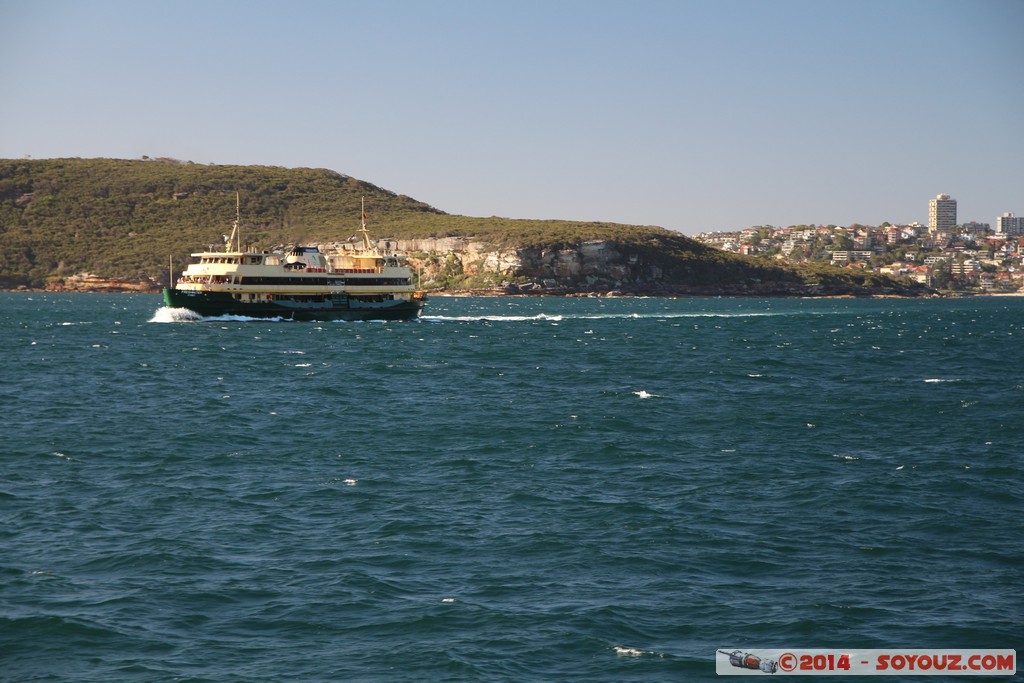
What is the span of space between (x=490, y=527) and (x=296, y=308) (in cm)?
7892

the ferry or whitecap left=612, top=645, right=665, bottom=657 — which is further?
the ferry

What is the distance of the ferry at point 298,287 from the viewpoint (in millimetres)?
94625

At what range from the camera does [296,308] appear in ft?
320

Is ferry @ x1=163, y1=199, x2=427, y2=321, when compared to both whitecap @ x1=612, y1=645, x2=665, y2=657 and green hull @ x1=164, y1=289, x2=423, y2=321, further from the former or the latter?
whitecap @ x1=612, y1=645, x2=665, y2=657

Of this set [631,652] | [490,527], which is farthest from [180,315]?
[631,652]

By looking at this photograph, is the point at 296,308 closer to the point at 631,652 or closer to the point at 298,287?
the point at 298,287

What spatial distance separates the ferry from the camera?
94.6 meters

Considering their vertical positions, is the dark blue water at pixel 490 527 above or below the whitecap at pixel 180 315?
below

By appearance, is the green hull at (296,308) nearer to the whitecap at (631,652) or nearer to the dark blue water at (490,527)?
the dark blue water at (490,527)

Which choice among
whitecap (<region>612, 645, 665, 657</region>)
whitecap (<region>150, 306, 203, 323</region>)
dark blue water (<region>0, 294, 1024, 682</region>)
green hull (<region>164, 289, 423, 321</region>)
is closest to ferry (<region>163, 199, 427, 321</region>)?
green hull (<region>164, 289, 423, 321</region>)

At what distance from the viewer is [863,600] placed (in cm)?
1667

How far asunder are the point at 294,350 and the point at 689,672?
55.7 m

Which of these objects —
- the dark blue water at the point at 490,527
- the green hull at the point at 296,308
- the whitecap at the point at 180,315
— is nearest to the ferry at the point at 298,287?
the green hull at the point at 296,308

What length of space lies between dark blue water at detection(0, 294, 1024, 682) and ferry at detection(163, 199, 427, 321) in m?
48.7
